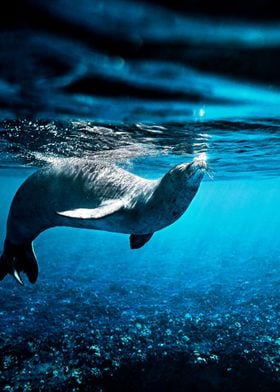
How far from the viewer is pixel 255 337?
363 inches

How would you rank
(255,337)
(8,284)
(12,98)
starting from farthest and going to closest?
1. (8,284)
2. (255,337)
3. (12,98)

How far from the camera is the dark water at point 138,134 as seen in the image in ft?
13.7

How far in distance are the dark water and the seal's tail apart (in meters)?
2.01

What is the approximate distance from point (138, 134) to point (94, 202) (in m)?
5.50

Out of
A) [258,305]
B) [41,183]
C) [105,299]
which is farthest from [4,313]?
[258,305]

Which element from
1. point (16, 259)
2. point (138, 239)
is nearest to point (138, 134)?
point (138, 239)

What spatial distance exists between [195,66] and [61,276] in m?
14.7

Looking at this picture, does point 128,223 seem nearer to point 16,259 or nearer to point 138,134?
point 16,259

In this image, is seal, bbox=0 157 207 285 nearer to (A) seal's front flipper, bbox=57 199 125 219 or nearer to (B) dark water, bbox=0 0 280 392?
(A) seal's front flipper, bbox=57 199 125 219

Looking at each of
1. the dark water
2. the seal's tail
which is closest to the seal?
the seal's tail

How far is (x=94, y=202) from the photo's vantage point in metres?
6.42

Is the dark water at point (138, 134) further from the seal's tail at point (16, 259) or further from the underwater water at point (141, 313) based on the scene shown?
the seal's tail at point (16, 259)

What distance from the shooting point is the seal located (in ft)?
17.7

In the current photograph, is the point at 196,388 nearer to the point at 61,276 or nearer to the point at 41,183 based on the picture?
the point at 41,183
